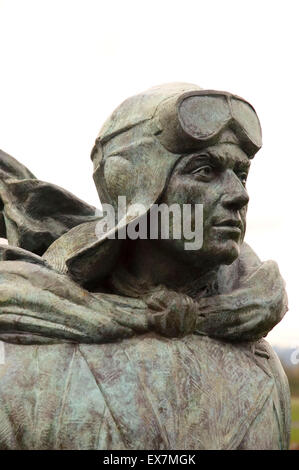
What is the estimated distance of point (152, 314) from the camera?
176 inches

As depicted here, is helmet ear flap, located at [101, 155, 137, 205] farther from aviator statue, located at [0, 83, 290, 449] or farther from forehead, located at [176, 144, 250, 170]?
forehead, located at [176, 144, 250, 170]

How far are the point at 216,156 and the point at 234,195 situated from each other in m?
0.20

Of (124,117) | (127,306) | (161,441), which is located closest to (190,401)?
(161,441)

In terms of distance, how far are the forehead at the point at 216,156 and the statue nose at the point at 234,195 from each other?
2.9 inches

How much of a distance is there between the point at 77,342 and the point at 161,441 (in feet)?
1.90

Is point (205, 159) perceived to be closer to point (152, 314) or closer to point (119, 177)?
point (119, 177)

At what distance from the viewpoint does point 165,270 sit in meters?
4.64

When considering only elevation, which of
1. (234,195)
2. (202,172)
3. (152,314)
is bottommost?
(152,314)

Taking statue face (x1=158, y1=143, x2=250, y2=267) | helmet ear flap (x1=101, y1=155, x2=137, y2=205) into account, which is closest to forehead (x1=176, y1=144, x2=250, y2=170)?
statue face (x1=158, y1=143, x2=250, y2=267)

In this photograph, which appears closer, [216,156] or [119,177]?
[216,156]

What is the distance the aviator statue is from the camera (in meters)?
4.29

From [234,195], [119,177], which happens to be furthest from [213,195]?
[119,177]

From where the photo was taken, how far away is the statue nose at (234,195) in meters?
4.48

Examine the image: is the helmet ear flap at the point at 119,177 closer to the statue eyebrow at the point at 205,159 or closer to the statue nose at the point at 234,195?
the statue eyebrow at the point at 205,159
